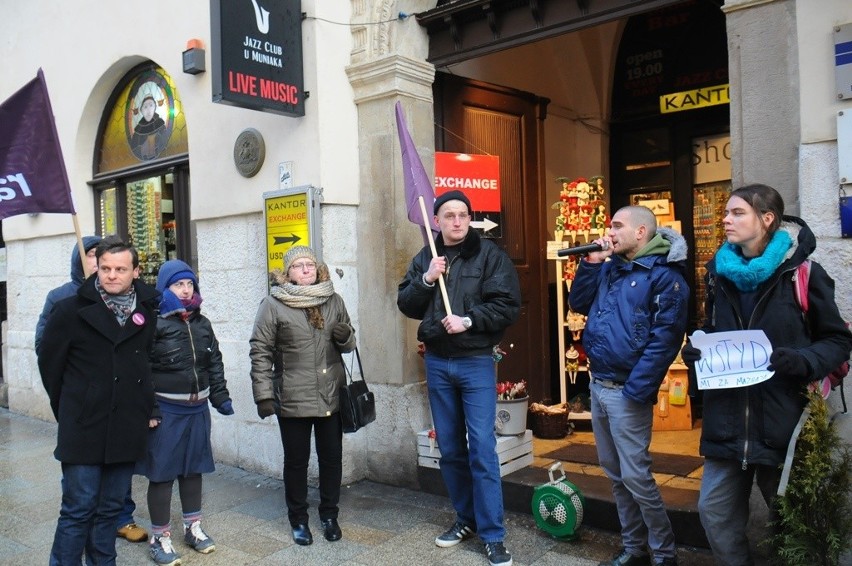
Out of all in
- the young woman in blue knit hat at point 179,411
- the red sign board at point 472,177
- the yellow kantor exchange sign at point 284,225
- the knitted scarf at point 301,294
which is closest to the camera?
the young woman in blue knit hat at point 179,411

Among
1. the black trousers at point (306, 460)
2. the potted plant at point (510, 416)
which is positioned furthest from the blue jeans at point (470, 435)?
the potted plant at point (510, 416)

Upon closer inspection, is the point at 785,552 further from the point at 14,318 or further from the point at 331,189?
the point at 14,318

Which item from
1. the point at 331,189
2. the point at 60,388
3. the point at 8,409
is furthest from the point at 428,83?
the point at 8,409

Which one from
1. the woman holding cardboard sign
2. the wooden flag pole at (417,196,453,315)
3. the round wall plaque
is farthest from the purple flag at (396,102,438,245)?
the woman holding cardboard sign

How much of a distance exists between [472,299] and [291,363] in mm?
1174

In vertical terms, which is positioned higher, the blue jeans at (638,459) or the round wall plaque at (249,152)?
the round wall plaque at (249,152)

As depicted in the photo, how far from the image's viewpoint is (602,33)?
7.62m

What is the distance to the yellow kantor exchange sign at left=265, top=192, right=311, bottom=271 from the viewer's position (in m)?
5.65

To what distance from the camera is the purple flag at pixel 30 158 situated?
4.57 meters

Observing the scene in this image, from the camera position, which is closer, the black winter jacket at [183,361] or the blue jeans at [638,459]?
the blue jeans at [638,459]

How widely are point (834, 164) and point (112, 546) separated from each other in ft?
13.3

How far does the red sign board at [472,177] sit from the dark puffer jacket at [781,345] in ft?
10.1

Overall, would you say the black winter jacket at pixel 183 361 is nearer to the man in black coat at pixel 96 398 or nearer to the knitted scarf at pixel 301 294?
the knitted scarf at pixel 301 294


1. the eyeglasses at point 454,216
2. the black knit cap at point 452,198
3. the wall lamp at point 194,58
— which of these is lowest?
the eyeglasses at point 454,216
